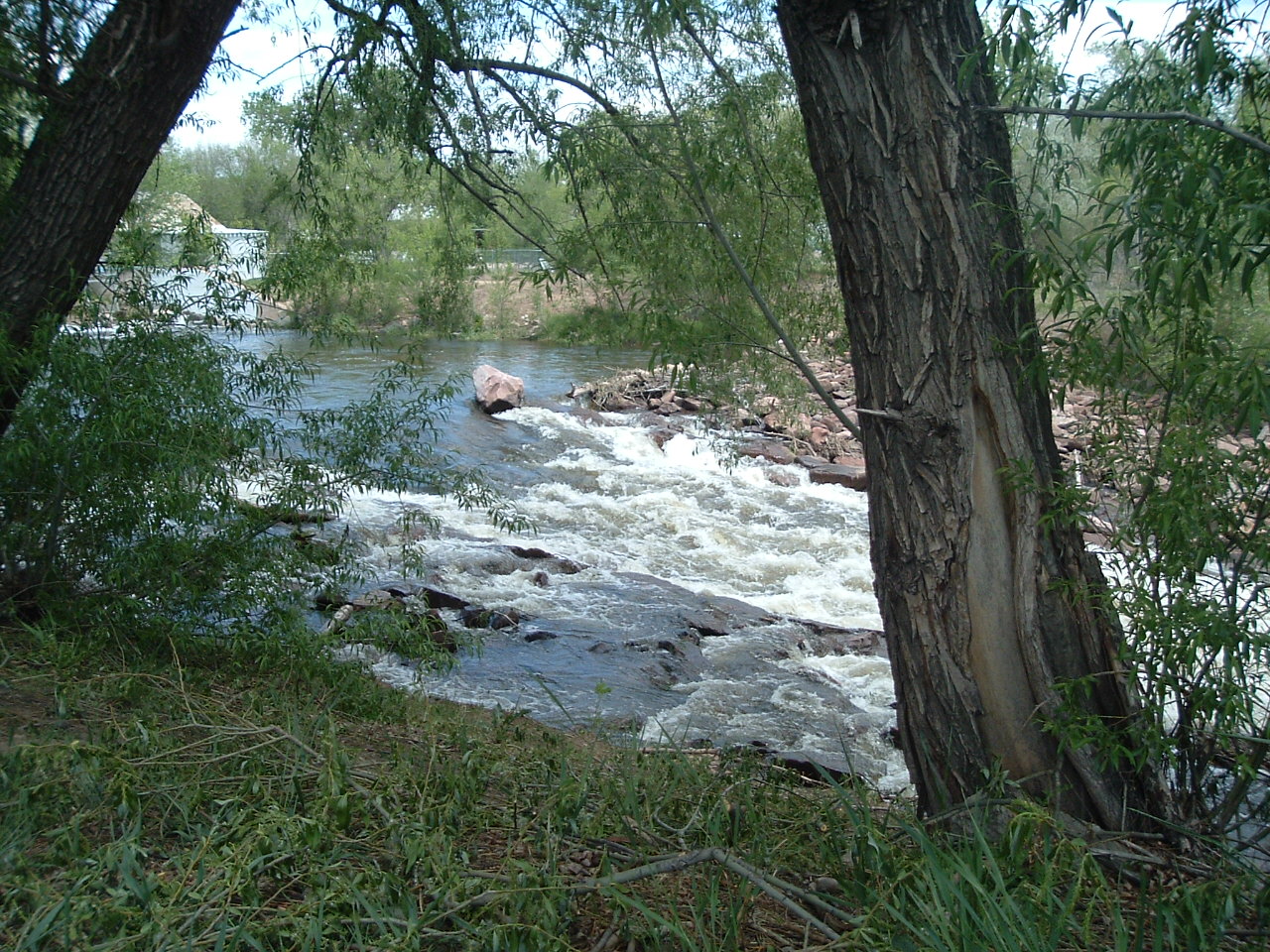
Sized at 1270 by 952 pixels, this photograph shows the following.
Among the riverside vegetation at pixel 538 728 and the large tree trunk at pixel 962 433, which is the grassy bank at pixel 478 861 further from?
the large tree trunk at pixel 962 433

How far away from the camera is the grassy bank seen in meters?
2.24

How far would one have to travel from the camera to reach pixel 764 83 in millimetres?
6051

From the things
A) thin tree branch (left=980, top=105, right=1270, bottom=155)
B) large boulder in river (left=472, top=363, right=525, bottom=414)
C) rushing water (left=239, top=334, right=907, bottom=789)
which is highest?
thin tree branch (left=980, top=105, right=1270, bottom=155)

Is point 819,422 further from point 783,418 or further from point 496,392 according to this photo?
point 496,392

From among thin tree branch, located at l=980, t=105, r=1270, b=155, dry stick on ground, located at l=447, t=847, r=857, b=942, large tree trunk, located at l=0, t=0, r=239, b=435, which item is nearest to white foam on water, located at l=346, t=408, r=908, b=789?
dry stick on ground, located at l=447, t=847, r=857, b=942

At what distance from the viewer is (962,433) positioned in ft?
10.8

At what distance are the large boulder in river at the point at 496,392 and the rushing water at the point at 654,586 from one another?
29.6 inches

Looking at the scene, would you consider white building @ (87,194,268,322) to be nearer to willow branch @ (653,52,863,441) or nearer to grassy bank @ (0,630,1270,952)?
grassy bank @ (0,630,1270,952)

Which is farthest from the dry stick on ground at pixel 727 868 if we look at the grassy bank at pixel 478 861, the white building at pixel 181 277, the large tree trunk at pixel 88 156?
the white building at pixel 181 277

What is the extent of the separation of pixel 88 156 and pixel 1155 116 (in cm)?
407

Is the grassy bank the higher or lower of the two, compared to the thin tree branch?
lower

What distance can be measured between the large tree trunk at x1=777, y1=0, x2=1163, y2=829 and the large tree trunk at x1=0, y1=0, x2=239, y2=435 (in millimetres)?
2863

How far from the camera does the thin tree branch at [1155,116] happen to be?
2.29 metres

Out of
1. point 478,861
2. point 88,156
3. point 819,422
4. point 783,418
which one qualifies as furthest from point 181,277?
point 819,422
